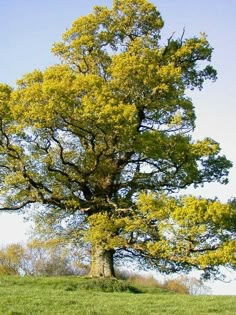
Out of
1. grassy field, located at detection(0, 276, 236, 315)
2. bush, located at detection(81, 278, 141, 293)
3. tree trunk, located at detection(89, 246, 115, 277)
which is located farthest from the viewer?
tree trunk, located at detection(89, 246, 115, 277)

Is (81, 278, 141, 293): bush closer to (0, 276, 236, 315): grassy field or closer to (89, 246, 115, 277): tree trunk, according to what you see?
(0, 276, 236, 315): grassy field

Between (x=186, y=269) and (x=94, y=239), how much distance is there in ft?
15.7

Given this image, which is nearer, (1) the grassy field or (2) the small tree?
(1) the grassy field

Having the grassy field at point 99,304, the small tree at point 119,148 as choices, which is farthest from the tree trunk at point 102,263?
the grassy field at point 99,304

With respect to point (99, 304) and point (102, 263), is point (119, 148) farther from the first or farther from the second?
point (99, 304)

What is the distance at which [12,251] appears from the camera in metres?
54.4

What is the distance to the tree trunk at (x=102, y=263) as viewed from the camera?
2744 cm

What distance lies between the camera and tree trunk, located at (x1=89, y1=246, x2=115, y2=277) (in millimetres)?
27438

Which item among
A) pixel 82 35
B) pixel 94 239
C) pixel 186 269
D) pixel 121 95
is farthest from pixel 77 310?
pixel 82 35

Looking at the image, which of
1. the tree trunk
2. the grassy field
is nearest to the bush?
the grassy field

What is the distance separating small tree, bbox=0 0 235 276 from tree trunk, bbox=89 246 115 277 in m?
0.05

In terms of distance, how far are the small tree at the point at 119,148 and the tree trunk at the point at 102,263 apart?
50mm

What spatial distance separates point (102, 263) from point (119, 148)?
596 centimetres

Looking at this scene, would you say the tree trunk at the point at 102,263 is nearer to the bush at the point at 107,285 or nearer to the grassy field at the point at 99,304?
the bush at the point at 107,285
